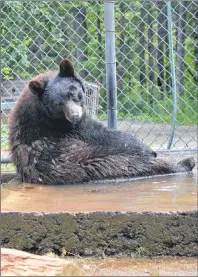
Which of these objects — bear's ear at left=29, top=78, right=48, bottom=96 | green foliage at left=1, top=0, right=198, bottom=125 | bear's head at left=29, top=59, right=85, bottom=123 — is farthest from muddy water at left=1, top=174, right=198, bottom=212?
green foliage at left=1, top=0, right=198, bottom=125

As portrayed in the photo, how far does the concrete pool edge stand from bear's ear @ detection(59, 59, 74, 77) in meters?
1.77

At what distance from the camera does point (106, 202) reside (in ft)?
12.8

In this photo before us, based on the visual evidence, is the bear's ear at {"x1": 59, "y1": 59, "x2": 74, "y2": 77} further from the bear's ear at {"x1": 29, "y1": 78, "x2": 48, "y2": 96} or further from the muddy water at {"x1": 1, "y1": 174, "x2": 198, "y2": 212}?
the muddy water at {"x1": 1, "y1": 174, "x2": 198, "y2": 212}

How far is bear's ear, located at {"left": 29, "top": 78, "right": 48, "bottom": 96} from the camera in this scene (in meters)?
5.01

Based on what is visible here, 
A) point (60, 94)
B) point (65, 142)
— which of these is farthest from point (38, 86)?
point (65, 142)

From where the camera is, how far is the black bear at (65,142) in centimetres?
488

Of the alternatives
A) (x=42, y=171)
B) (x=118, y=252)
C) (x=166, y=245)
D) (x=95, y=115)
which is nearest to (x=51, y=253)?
(x=118, y=252)

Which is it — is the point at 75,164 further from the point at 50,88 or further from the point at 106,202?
the point at 106,202

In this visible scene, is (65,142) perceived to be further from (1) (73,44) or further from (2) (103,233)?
(1) (73,44)

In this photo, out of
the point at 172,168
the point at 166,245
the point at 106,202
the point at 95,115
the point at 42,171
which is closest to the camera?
the point at 166,245

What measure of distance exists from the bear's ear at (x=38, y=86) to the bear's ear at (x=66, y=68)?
155mm

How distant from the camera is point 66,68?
202 inches

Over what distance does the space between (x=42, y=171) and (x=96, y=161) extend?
42cm

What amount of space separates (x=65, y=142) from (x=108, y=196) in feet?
3.26
